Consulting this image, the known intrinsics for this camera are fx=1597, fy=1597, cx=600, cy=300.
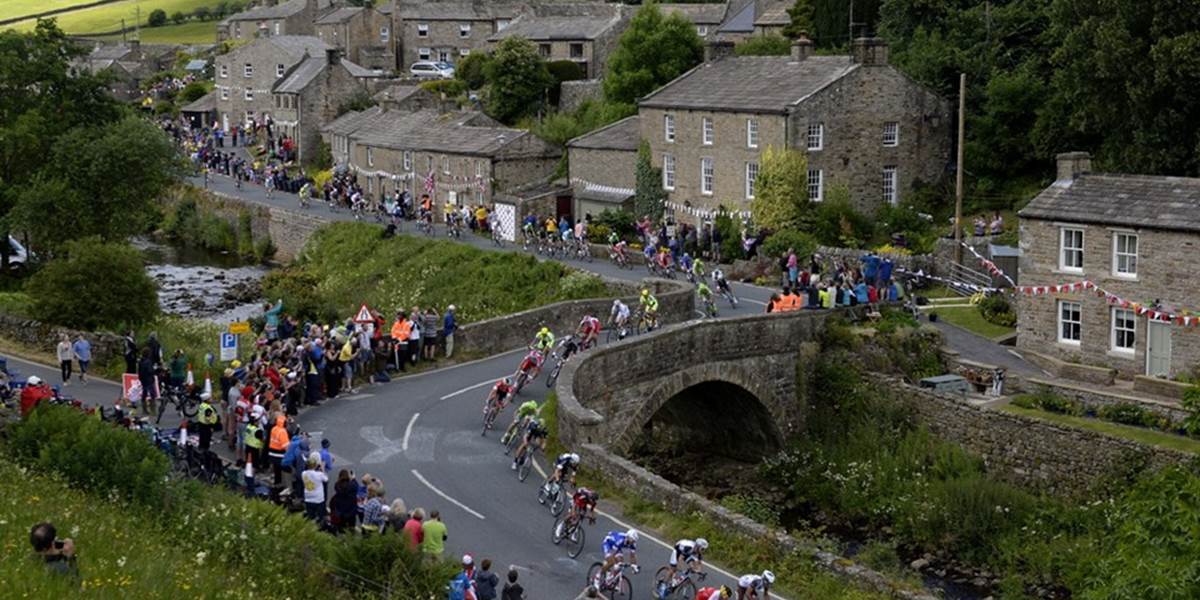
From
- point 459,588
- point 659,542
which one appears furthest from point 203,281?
point 459,588

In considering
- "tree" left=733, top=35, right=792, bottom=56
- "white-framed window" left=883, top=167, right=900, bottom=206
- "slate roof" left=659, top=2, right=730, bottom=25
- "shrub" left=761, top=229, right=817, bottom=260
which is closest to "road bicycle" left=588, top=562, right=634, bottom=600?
"shrub" left=761, top=229, right=817, bottom=260

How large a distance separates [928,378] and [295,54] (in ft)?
205

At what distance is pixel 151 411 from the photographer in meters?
32.0

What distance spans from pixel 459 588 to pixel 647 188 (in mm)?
37924

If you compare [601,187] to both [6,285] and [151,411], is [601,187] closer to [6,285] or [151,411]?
[6,285]

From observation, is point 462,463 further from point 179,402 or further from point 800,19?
point 800,19

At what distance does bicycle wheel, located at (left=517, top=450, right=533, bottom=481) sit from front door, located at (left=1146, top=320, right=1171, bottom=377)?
16.3 meters

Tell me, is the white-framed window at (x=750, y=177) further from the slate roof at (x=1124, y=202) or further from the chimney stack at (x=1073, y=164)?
the chimney stack at (x=1073, y=164)

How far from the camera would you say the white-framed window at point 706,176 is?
180 ft

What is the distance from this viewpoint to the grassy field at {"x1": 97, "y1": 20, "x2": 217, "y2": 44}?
511 ft

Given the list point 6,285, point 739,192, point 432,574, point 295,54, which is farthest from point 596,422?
point 295,54

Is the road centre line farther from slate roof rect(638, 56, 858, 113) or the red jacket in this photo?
slate roof rect(638, 56, 858, 113)

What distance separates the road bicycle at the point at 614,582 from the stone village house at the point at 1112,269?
18959 mm

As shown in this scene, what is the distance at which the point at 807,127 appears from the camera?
5212 cm
